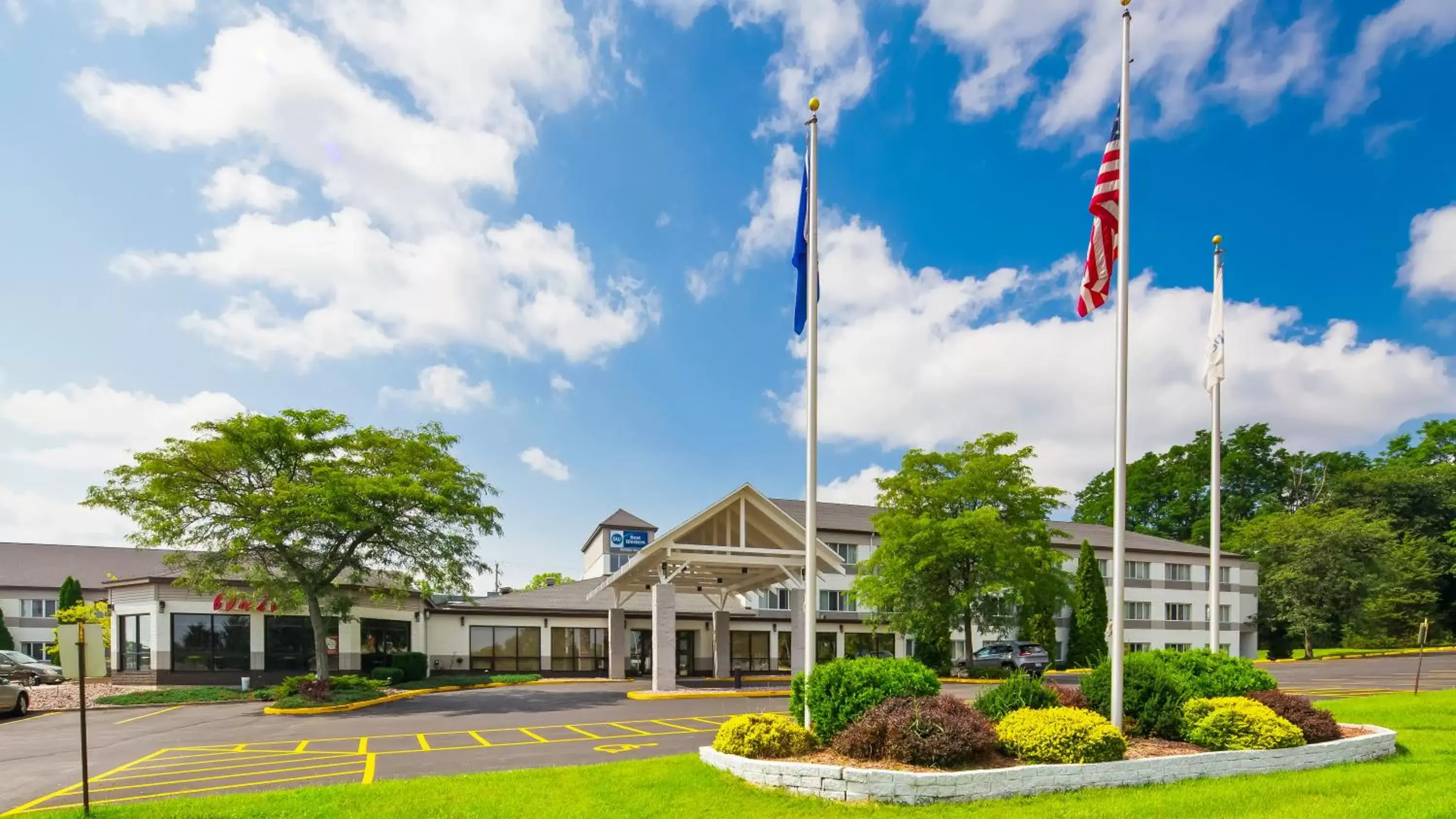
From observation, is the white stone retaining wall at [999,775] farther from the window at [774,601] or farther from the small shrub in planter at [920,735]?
the window at [774,601]

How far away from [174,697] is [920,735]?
26.7m

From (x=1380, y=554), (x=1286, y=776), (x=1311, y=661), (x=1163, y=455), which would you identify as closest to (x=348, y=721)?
(x=1286, y=776)

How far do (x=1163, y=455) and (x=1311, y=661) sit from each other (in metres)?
45.2

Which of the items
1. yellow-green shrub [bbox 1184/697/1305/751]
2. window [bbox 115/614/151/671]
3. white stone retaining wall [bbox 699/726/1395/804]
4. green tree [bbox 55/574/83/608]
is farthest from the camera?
green tree [bbox 55/574/83/608]

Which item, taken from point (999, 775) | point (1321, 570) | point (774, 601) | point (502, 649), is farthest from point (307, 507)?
point (1321, 570)

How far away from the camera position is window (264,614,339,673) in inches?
1357

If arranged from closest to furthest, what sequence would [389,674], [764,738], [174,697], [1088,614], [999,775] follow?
[999,775] → [764,738] → [174,697] → [389,674] → [1088,614]

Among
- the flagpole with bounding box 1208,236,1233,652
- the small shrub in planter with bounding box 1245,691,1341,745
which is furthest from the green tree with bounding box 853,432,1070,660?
the small shrub in planter with bounding box 1245,691,1341,745

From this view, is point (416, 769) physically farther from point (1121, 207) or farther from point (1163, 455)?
point (1163, 455)

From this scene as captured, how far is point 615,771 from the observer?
12914mm

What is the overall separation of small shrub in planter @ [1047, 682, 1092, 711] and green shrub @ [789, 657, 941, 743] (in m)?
1.97

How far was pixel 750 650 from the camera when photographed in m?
44.5

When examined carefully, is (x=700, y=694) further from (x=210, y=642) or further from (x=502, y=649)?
(x=210, y=642)

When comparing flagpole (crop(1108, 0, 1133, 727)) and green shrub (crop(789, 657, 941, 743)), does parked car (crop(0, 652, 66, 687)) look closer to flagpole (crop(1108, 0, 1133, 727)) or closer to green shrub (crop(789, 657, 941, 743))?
green shrub (crop(789, 657, 941, 743))
